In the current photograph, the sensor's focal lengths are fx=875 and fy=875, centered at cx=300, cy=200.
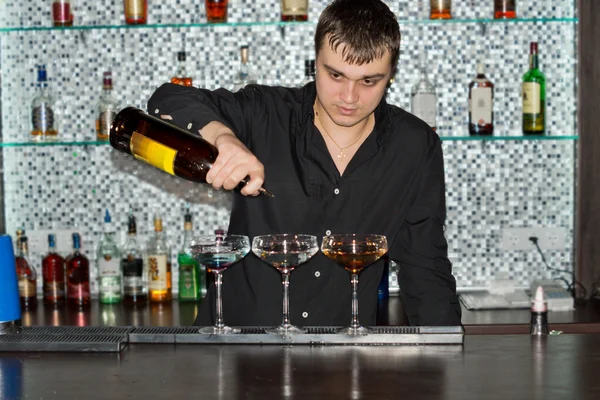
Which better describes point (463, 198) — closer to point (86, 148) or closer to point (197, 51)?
point (197, 51)

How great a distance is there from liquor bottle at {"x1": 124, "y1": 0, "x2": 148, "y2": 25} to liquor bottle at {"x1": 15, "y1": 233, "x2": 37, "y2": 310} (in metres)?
0.81

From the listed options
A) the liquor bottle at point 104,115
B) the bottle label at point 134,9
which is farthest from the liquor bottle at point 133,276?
the bottle label at point 134,9

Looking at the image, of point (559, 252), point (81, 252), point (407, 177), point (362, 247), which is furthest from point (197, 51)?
point (362, 247)

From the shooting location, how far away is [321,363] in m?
1.38

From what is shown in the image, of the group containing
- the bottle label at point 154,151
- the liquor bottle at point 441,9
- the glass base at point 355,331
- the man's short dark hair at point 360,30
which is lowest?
the glass base at point 355,331

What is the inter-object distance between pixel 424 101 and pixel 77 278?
51.1 inches

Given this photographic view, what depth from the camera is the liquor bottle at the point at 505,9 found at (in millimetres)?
2938

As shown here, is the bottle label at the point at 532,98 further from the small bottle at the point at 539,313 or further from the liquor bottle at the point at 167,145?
the liquor bottle at the point at 167,145

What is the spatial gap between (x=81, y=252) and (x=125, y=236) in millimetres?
160

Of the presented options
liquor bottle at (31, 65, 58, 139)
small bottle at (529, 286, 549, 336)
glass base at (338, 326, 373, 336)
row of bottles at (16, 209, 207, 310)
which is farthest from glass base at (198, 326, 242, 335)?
liquor bottle at (31, 65, 58, 139)

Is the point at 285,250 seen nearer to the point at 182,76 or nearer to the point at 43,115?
the point at 182,76

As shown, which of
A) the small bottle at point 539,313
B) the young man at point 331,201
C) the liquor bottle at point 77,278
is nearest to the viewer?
the young man at point 331,201

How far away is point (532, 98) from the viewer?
9.55 feet

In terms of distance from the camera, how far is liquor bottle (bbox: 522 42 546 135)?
9.55 ft
